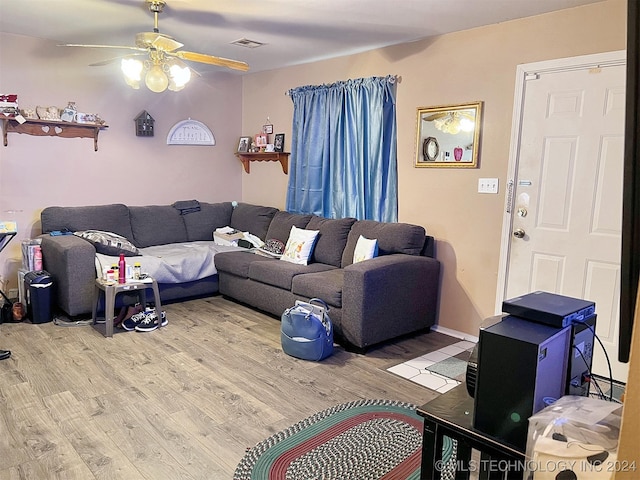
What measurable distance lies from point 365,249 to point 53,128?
317 cm

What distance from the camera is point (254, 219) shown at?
523cm

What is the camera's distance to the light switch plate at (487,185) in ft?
11.6

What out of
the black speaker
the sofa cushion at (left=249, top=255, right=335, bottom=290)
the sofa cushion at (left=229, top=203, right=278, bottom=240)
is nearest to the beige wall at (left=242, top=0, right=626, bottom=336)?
the sofa cushion at (left=249, top=255, right=335, bottom=290)

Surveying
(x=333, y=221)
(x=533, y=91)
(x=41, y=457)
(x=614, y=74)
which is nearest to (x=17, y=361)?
(x=41, y=457)

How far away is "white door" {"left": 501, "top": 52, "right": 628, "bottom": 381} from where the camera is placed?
298 cm

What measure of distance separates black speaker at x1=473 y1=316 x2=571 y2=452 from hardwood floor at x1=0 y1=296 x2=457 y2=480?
1.33m

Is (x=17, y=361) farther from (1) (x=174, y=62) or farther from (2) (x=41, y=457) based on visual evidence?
(1) (x=174, y=62)

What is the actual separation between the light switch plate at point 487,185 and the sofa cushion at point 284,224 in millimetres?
1747

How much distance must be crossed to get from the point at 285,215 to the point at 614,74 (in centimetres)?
312

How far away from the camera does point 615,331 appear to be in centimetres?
298

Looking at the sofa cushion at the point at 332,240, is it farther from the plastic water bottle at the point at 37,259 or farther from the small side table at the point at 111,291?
the plastic water bottle at the point at 37,259

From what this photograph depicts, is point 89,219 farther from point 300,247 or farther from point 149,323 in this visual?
point 300,247

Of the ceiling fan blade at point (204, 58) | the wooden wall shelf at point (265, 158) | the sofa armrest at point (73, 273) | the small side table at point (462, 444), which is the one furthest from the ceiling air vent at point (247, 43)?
the small side table at point (462, 444)

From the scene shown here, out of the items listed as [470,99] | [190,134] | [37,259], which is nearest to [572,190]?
[470,99]
